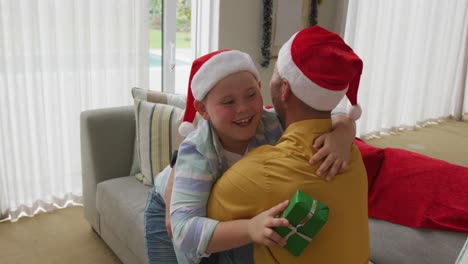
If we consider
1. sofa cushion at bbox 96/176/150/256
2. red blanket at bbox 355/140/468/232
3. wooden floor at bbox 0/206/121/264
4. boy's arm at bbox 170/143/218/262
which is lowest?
wooden floor at bbox 0/206/121/264

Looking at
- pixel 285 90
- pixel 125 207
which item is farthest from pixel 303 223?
pixel 125 207

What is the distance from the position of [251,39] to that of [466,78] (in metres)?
3.65

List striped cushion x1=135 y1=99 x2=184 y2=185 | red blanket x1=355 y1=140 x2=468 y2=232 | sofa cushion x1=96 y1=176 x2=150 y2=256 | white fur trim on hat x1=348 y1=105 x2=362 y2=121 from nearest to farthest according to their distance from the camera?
white fur trim on hat x1=348 y1=105 x2=362 y2=121 < red blanket x1=355 y1=140 x2=468 y2=232 < sofa cushion x1=96 y1=176 x2=150 y2=256 < striped cushion x1=135 y1=99 x2=184 y2=185

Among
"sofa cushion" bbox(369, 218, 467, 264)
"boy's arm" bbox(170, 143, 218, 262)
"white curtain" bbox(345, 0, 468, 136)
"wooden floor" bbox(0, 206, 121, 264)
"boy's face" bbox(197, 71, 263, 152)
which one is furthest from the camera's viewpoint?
"white curtain" bbox(345, 0, 468, 136)

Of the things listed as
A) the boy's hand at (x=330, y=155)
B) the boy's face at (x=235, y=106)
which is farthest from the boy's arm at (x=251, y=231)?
the boy's face at (x=235, y=106)

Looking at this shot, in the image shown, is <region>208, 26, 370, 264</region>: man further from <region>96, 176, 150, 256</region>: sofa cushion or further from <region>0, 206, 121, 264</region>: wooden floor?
<region>0, 206, 121, 264</region>: wooden floor

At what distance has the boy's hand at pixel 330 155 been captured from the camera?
2.88 feet

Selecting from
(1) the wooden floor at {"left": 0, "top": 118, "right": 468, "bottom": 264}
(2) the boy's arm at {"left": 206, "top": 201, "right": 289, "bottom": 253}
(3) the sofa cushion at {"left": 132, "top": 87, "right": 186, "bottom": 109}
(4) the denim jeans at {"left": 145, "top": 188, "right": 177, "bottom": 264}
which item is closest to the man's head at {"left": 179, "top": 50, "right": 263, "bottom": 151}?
(2) the boy's arm at {"left": 206, "top": 201, "right": 289, "bottom": 253}

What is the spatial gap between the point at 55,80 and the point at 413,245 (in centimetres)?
229

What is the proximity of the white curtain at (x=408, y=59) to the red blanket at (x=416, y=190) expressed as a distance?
2522mm

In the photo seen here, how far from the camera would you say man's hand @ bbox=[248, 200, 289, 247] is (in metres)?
0.80

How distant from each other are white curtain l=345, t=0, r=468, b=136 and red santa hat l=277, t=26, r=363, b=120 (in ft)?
12.1

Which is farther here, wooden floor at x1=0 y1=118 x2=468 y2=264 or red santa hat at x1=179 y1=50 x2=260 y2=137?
wooden floor at x1=0 y1=118 x2=468 y2=264

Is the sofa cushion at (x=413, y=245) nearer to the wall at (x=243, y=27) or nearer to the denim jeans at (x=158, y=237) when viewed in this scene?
the denim jeans at (x=158, y=237)
